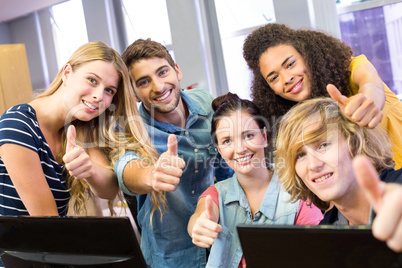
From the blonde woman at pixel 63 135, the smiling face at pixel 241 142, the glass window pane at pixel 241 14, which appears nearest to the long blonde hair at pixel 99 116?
the blonde woman at pixel 63 135

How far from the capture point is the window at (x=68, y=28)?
5.31m

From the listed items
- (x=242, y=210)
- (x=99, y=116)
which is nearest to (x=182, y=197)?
(x=242, y=210)

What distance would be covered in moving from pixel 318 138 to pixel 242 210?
1.42 feet

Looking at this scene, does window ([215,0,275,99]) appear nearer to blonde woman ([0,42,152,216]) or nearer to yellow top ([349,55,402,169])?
yellow top ([349,55,402,169])

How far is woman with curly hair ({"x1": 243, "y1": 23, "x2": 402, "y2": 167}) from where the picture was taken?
154 cm

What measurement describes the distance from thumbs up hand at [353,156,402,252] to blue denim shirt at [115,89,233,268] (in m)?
1.23

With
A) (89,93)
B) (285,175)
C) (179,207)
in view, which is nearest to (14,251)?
(89,93)

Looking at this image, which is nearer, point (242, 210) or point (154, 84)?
point (242, 210)

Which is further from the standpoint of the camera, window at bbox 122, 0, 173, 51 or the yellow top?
window at bbox 122, 0, 173, 51

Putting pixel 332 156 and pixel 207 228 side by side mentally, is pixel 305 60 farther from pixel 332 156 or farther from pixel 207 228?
pixel 207 228

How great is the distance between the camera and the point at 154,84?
1658 mm

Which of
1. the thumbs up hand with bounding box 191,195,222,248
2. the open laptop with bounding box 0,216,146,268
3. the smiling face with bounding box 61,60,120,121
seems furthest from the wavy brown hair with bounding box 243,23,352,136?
the open laptop with bounding box 0,216,146,268

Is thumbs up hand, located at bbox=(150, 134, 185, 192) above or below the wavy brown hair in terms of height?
below

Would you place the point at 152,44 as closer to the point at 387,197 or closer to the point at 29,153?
the point at 29,153
